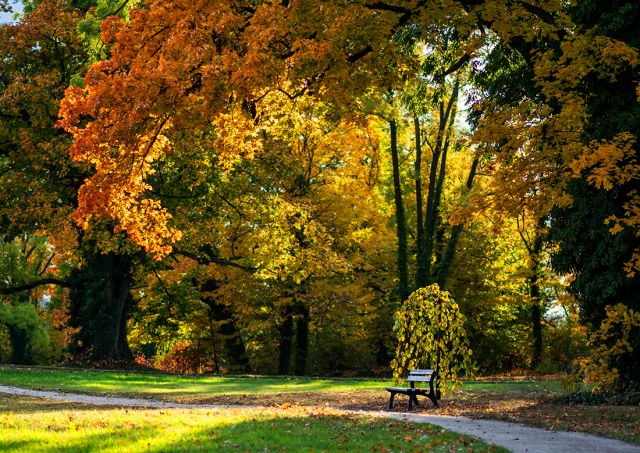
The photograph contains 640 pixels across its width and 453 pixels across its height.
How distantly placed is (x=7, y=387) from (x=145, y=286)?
15656mm

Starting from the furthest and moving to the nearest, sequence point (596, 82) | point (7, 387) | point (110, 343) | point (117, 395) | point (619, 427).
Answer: point (110, 343) → point (7, 387) → point (117, 395) → point (596, 82) → point (619, 427)

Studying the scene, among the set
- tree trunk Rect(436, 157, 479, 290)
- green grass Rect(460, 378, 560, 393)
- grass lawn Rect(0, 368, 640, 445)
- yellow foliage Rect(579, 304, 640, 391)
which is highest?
tree trunk Rect(436, 157, 479, 290)

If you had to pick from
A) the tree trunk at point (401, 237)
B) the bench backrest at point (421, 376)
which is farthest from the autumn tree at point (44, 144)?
the bench backrest at point (421, 376)

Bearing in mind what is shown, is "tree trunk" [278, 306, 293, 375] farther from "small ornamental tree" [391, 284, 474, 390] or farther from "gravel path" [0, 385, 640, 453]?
"gravel path" [0, 385, 640, 453]

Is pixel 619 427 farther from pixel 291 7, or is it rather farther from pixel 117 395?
pixel 117 395

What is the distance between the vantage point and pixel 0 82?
1008 inches

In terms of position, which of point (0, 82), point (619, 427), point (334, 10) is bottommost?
point (619, 427)

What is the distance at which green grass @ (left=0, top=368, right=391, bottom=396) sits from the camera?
18.5m

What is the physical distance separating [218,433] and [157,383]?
492 inches

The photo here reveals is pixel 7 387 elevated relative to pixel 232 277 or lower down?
lower down

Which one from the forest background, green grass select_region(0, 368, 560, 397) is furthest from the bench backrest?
green grass select_region(0, 368, 560, 397)

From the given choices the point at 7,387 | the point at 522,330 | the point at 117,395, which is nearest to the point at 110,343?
the point at 7,387

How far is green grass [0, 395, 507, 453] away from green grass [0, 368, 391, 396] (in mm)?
7293

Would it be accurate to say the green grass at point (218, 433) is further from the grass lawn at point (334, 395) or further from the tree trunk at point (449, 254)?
the tree trunk at point (449, 254)
